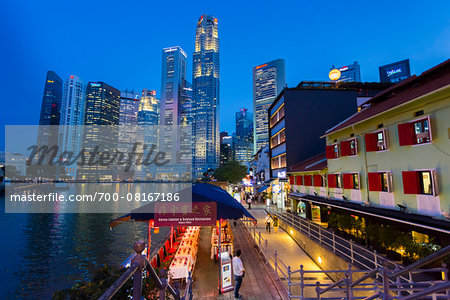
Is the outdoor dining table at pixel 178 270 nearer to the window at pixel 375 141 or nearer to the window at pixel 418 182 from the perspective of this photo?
the window at pixel 418 182

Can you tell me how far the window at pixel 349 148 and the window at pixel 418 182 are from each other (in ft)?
14.3

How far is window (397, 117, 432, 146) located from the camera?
10.1 metres

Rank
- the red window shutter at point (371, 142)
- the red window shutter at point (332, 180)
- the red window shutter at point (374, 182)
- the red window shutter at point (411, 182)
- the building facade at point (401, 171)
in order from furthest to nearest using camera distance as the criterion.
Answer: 1. the red window shutter at point (332, 180)
2. the red window shutter at point (371, 142)
3. the red window shutter at point (374, 182)
4. the red window shutter at point (411, 182)
5. the building facade at point (401, 171)

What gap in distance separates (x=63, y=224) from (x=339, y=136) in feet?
136

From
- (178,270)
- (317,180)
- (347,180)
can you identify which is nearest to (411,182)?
(347,180)

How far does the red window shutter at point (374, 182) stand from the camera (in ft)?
42.4

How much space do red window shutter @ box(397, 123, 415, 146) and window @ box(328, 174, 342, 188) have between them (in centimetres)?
654

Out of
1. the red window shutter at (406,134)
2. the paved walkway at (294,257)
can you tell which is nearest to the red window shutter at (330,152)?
the red window shutter at (406,134)

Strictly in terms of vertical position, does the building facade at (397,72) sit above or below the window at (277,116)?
above

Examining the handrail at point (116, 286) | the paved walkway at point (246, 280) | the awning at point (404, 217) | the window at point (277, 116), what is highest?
the window at point (277, 116)

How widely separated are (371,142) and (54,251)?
3100 cm

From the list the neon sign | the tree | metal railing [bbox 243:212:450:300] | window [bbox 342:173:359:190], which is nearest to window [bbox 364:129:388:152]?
window [bbox 342:173:359:190]

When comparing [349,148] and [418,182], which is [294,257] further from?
[349,148]

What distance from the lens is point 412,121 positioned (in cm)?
1070
